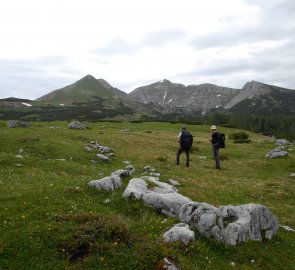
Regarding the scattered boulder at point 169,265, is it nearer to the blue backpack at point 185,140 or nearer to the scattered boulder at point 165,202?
the scattered boulder at point 165,202

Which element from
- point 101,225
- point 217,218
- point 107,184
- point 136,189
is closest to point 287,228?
point 217,218

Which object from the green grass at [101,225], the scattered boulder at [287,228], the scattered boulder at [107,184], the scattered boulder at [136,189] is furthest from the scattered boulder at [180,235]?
the scattered boulder at [287,228]

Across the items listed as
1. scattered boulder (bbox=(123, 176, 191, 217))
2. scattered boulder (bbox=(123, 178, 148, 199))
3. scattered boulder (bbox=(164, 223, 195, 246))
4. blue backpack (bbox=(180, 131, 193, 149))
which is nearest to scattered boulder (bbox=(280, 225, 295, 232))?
scattered boulder (bbox=(123, 176, 191, 217))

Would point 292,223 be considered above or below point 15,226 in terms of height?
below

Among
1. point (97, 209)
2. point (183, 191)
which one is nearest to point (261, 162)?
point (183, 191)

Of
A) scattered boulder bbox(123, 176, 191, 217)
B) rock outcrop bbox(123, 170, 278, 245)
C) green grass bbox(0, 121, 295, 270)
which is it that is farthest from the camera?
scattered boulder bbox(123, 176, 191, 217)

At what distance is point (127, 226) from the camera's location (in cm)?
1468

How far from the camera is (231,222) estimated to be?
54.8 feet

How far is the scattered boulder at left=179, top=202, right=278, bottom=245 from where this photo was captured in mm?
15922

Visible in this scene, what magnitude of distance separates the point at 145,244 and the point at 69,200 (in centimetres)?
593

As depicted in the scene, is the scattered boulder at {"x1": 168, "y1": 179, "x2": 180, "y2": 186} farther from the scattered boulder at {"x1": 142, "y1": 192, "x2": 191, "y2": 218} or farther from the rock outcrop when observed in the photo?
the scattered boulder at {"x1": 142, "y1": 192, "x2": 191, "y2": 218}

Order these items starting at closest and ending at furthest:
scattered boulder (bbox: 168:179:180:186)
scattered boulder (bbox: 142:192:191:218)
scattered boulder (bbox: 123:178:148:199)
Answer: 1. scattered boulder (bbox: 142:192:191:218)
2. scattered boulder (bbox: 123:178:148:199)
3. scattered boulder (bbox: 168:179:180:186)

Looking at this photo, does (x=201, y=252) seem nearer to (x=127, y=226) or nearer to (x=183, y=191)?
(x=127, y=226)

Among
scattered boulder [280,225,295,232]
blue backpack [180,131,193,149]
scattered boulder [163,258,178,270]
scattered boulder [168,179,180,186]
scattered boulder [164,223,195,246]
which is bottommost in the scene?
scattered boulder [280,225,295,232]
